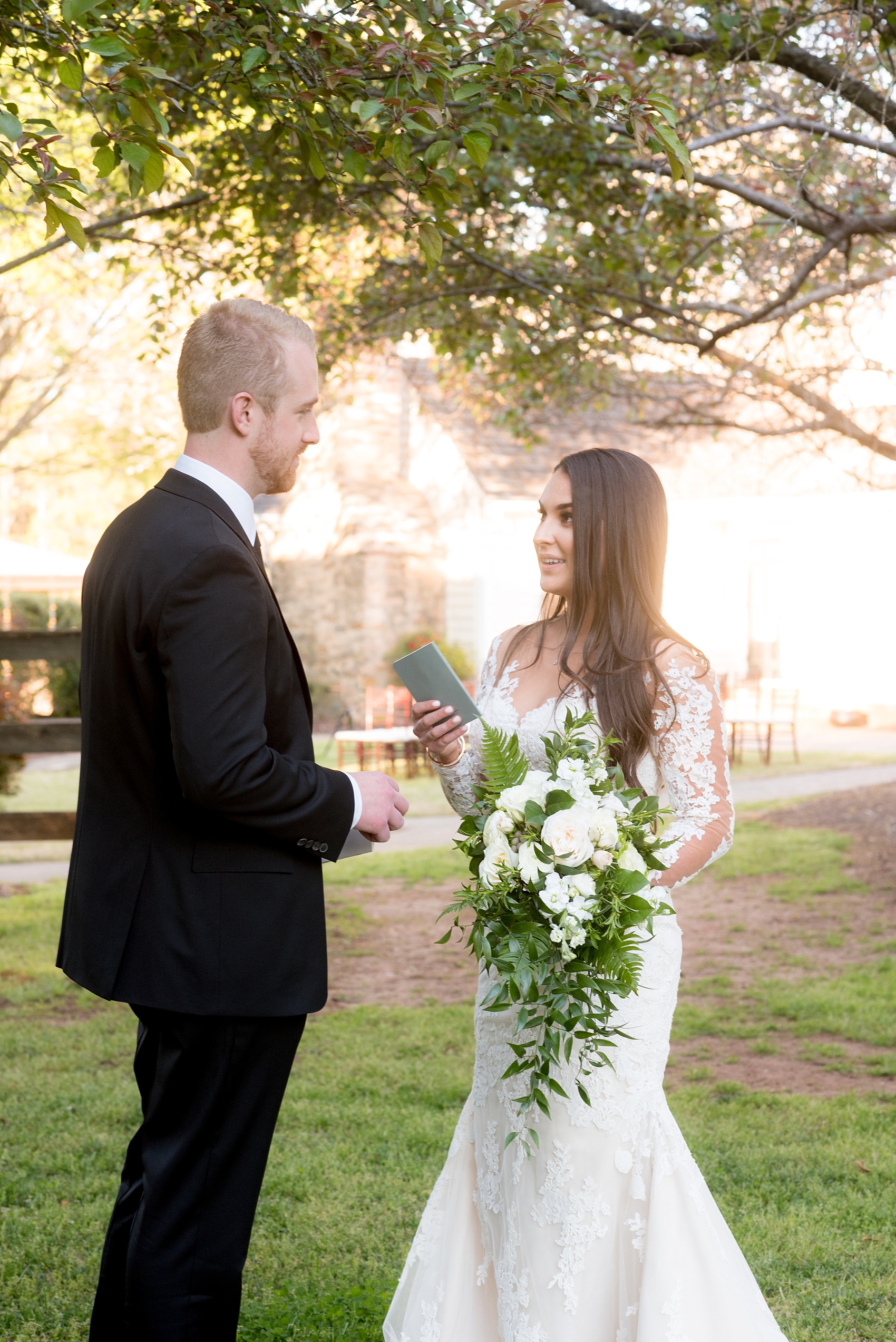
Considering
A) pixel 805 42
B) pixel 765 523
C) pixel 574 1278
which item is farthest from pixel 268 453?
pixel 765 523

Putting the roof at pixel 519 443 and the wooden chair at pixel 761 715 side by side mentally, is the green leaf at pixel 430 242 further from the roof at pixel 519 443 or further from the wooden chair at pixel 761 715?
the roof at pixel 519 443

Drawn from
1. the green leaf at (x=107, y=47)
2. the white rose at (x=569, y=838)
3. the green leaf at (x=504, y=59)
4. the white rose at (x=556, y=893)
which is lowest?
the white rose at (x=556, y=893)

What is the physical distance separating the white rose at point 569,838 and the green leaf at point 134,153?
76.6 inches

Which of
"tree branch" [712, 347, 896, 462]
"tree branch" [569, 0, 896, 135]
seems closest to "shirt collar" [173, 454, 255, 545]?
"tree branch" [569, 0, 896, 135]

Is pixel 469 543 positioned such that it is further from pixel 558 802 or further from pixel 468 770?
pixel 558 802

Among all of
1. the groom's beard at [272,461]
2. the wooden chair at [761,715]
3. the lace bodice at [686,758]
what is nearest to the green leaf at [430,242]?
the groom's beard at [272,461]

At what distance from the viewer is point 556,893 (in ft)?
7.63

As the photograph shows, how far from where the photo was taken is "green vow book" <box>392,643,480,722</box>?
9.73ft

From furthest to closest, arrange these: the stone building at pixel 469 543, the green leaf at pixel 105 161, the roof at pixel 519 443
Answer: the roof at pixel 519 443
the stone building at pixel 469 543
the green leaf at pixel 105 161

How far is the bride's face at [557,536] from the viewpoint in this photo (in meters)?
3.08

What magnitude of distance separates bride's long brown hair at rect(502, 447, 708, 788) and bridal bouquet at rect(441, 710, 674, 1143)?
44cm

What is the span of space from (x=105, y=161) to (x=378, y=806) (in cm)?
175

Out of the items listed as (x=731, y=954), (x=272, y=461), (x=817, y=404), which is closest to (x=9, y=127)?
(x=272, y=461)

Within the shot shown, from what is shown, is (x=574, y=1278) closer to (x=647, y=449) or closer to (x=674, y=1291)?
(x=674, y=1291)
